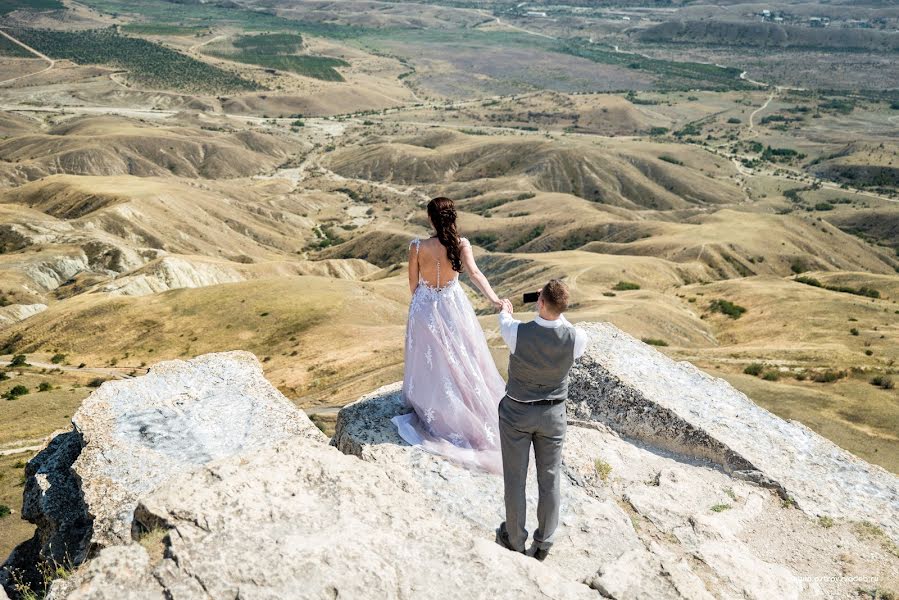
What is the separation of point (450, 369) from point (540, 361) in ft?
8.23

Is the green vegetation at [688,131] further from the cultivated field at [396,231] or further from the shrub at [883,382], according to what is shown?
the shrub at [883,382]

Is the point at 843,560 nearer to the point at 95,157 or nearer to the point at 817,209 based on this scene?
the point at 817,209

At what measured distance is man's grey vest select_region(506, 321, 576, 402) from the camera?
24.3 ft

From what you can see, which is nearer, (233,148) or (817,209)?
(817,209)

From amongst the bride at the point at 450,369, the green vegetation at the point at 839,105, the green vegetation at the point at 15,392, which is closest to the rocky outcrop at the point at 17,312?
the green vegetation at the point at 15,392

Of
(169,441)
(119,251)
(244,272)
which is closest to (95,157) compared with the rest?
(119,251)

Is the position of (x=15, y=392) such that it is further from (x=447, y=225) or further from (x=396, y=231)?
(x=396, y=231)

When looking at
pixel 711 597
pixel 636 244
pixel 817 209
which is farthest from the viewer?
pixel 817 209

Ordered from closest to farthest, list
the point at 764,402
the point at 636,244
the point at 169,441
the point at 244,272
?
the point at 169,441, the point at 764,402, the point at 244,272, the point at 636,244

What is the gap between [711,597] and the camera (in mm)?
7793

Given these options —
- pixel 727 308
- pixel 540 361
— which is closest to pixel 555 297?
pixel 540 361

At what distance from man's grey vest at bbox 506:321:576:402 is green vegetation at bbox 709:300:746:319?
47871mm

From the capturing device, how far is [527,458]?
802 centimetres

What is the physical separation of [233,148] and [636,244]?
313 ft
